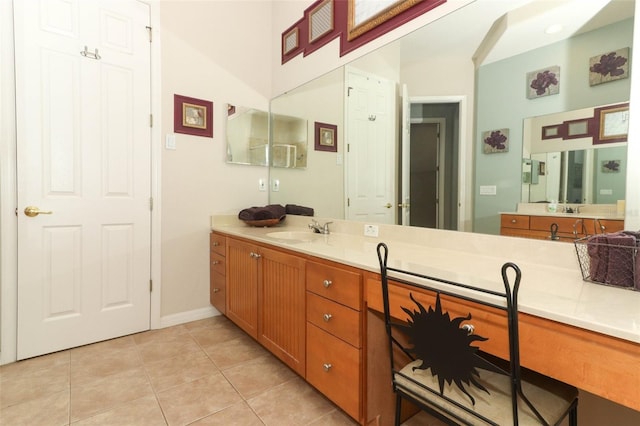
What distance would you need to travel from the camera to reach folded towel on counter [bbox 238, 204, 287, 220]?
8.20ft

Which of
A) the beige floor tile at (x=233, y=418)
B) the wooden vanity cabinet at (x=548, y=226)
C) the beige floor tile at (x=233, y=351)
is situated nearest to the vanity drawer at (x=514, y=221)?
the wooden vanity cabinet at (x=548, y=226)

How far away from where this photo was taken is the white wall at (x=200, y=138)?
2419 millimetres

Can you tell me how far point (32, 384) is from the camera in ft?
5.52

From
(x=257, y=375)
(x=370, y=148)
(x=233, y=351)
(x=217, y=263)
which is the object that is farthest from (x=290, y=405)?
(x=370, y=148)

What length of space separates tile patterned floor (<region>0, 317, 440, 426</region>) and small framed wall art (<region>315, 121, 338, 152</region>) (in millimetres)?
1547

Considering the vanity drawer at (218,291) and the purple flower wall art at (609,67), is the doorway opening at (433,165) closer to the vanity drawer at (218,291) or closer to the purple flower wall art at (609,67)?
the purple flower wall art at (609,67)

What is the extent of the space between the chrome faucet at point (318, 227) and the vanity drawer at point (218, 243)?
0.68 meters

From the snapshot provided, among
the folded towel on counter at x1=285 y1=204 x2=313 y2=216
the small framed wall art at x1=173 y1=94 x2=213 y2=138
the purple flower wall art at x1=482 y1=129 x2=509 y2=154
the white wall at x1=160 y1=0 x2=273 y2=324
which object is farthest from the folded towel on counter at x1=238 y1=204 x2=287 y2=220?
the purple flower wall art at x1=482 y1=129 x2=509 y2=154

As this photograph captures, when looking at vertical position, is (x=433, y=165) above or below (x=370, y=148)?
below

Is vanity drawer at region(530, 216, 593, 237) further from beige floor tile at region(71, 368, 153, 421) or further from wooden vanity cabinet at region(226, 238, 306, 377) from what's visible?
beige floor tile at region(71, 368, 153, 421)

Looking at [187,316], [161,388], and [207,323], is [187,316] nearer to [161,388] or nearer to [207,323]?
[207,323]

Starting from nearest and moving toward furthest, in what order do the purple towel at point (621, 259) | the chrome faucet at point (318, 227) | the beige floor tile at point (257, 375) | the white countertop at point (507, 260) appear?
the white countertop at point (507, 260) → the purple towel at point (621, 259) → the beige floor tile at point (257, 375) → the chrome faucet at point (318, 227)

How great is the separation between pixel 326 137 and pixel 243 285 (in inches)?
49.8

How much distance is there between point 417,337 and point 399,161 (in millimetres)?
1122
